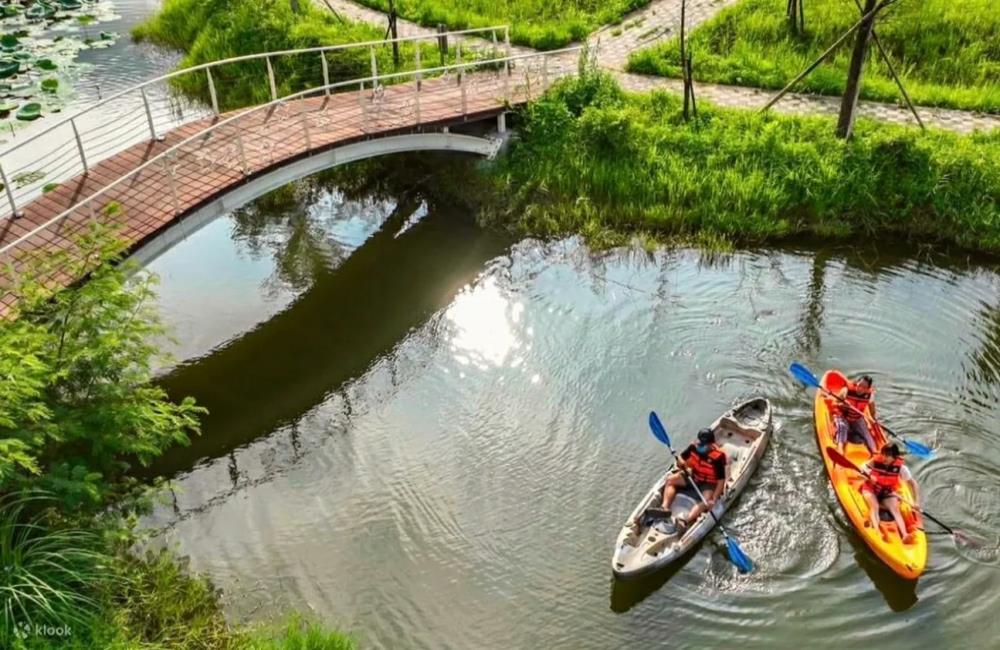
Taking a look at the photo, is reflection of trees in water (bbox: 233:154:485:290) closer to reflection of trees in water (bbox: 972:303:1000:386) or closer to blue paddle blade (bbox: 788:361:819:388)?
blue paddle blade (bbox: 788:361:819:388)

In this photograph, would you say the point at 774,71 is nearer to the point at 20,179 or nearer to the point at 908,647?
the point at 908,647

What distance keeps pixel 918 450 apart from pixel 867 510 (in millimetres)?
1671

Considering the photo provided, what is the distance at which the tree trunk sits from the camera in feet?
58.3

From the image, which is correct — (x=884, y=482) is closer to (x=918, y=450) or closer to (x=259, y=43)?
(x=918, y=450)

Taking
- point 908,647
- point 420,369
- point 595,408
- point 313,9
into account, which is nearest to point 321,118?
point 420,369

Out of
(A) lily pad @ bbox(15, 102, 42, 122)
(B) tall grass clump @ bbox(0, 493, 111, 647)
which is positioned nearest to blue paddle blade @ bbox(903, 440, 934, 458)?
(B) tall grass clump @ bbox(0, 493, 111, 647)

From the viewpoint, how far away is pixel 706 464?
12.3 metres

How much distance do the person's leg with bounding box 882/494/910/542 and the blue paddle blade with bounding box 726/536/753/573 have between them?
2.09 meters

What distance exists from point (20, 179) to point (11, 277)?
7720 millimetres

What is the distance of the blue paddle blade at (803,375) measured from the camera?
13938 millimetres

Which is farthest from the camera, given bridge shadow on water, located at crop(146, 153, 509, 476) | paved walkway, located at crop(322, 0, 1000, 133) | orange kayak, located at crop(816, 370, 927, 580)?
paved walkway, located at crop(322, 0, 1000, 133)

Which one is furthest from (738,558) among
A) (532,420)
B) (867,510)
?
(532,420)

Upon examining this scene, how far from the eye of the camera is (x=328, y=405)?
15.0 meters

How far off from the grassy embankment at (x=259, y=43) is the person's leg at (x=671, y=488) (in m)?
14.5
